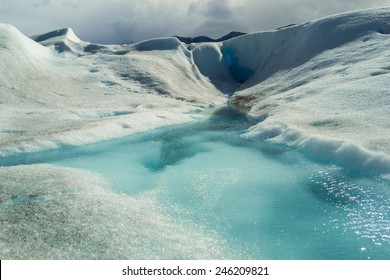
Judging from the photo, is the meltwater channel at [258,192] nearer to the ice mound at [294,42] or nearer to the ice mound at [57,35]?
the ice mound at [294,42]

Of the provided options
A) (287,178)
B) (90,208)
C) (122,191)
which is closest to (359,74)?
(287,178)

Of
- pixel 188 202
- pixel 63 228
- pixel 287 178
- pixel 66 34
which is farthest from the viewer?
pixel 66 34

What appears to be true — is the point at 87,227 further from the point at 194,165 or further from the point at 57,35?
the point at 57,35

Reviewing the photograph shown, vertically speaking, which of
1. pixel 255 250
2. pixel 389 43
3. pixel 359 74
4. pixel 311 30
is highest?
pixel 311 30

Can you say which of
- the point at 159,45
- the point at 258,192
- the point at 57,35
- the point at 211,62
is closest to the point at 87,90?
the point at 159,45

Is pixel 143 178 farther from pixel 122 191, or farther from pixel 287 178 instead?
pixel 287 178
